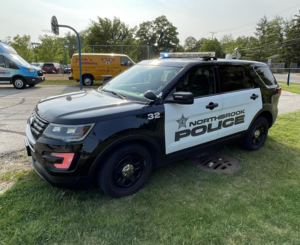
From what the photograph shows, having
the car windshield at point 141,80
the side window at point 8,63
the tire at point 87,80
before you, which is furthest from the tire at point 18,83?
the car windshield at point 141,80

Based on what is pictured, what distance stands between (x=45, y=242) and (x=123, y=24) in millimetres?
33848

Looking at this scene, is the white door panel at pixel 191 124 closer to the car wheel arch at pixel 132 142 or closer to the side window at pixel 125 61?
the car wheel arch at pixel 132 142

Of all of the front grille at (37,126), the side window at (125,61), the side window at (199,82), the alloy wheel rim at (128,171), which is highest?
the side window at (125,61)

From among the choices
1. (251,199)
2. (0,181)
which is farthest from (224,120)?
(0,181)

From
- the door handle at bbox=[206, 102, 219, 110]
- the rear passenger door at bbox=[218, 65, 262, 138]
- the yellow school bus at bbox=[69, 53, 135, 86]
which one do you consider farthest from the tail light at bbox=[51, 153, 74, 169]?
the yellow school bus at bbox=[69, 53, 135, 86]

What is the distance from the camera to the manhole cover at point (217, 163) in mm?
3695

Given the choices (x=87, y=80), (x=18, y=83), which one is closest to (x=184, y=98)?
(x=18, y=83)

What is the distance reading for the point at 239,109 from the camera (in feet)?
12.6

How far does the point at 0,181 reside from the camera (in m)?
3.11

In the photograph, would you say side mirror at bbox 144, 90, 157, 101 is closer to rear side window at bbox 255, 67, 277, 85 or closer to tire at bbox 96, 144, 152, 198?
tire at bbox 96, 144, 152, 198

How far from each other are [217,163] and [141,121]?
187cm

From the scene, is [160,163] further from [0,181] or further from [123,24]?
[123,24]

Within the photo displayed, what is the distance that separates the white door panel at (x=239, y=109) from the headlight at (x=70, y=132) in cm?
218

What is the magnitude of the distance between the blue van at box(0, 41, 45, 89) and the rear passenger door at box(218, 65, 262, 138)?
1304 cm
